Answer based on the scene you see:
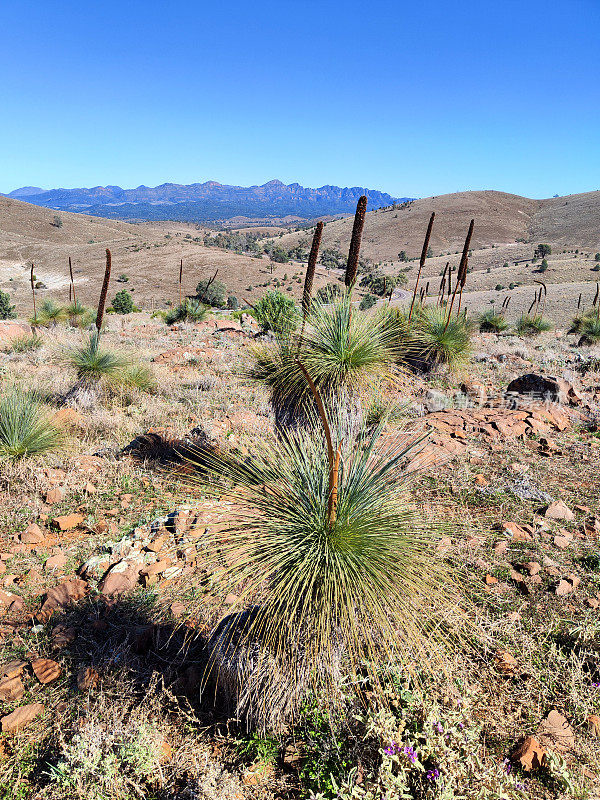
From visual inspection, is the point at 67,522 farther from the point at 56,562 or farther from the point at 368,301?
the point at 368,301

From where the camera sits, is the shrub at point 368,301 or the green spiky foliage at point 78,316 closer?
the green spiky foliage at point 78,316

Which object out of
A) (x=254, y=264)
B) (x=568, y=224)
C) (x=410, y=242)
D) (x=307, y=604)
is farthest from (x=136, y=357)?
(x=568, y=224)

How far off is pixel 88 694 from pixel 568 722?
9.69ft

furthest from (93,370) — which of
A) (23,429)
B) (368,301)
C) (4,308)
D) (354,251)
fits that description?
(4,308)

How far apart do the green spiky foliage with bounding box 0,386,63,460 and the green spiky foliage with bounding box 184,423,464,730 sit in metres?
4.15

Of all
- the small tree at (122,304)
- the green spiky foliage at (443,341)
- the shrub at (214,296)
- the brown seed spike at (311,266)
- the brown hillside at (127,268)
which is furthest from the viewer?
the brown hillside at (127,268)

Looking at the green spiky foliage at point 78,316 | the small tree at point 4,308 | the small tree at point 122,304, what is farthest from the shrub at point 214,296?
the green spiky foliage at point 78,316

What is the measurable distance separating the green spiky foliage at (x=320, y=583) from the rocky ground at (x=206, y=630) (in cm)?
22

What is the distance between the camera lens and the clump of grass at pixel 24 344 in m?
12.5

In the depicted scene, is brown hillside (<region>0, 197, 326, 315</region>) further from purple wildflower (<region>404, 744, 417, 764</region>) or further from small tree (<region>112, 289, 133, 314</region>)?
purple wildflower (<region>404, 744, 417, 764</region>)

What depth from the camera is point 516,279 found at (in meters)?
49.0

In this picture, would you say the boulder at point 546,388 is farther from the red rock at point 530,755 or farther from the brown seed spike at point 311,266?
the red rock at point 530,755

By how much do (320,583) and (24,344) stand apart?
1315 cm

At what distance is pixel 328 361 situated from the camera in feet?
16.5
